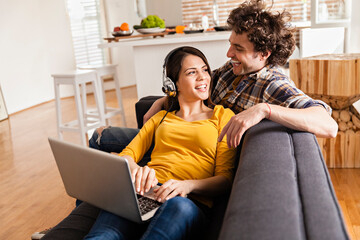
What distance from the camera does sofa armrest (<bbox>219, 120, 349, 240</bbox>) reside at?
856 mm

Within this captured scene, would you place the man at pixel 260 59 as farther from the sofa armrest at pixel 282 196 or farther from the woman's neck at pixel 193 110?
the sofa armrest at pixel 282 196

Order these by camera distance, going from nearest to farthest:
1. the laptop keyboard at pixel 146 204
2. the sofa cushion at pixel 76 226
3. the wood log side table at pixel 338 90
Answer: the laptop keyboard at pixel 146 204 → the sofa cushion at pixel 76 226 → the wood log side table at pixel 338 90

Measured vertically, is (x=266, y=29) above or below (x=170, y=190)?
above

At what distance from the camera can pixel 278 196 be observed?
3.24 ft

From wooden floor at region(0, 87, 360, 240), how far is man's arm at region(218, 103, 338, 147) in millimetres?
874

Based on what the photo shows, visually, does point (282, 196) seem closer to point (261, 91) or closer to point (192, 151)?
point (192, 151)

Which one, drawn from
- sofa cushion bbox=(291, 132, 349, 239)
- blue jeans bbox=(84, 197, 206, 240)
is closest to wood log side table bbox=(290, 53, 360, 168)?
sofa cushion bbox=(291, 132, 349, 239)

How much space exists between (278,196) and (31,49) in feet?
18.9

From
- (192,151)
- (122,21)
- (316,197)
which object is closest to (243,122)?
(192,151)

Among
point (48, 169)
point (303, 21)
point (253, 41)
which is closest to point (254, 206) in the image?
point (253, 41)

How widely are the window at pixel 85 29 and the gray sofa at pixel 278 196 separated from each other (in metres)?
5.56

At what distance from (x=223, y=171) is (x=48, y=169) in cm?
221

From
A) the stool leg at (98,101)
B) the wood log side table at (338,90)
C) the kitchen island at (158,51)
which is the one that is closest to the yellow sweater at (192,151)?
the wood log side table at (338,90)

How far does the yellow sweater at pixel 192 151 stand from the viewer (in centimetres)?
162
